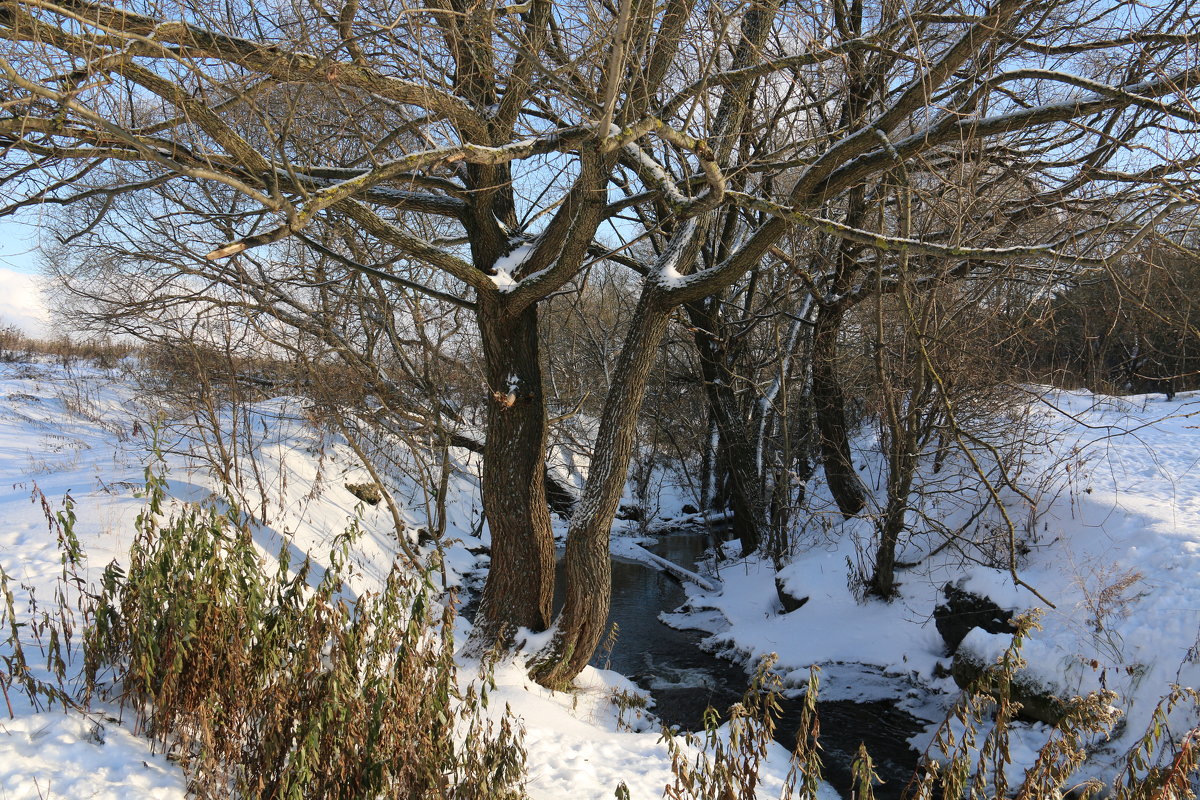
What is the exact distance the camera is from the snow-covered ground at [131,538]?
3.09 metres

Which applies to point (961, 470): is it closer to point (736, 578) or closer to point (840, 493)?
point (840, 493)

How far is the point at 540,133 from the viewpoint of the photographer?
5660 millimetres

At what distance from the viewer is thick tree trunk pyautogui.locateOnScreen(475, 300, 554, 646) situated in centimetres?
677

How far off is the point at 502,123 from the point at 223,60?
2.12m

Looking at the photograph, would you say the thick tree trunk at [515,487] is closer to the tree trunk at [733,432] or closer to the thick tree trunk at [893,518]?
the thick tree trunk at [893,518]

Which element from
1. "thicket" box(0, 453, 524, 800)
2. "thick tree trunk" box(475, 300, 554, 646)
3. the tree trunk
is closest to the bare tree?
"thick tree trunk" box(475, 300, 554, 646)

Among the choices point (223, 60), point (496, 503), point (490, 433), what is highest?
point (223, 60)

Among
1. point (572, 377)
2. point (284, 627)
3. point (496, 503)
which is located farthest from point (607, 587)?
point (572, 377)

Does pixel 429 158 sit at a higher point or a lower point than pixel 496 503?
higher

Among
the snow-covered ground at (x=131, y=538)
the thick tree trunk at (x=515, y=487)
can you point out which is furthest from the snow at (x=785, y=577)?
the thick tree trunk at (x=515, y=487)

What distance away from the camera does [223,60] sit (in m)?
4.15

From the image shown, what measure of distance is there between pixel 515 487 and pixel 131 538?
3.41 meters

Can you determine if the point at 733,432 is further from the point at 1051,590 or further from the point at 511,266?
the point at 511,266

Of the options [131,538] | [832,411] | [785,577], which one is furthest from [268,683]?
[832,411]
